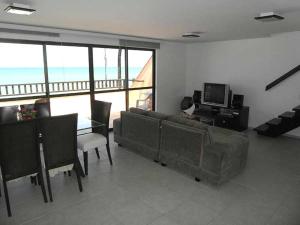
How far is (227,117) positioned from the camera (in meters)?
5.29

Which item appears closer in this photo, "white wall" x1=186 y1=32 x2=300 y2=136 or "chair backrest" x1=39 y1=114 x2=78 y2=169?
"chair backrest" x1=39 y1=114 x2=78 y2=169

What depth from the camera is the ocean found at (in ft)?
14.7

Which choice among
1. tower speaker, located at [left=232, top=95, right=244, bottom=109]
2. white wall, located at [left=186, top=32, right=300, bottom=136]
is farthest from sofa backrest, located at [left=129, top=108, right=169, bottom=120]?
white wall, located at [left=186, top=32, right=300, bottom=136]

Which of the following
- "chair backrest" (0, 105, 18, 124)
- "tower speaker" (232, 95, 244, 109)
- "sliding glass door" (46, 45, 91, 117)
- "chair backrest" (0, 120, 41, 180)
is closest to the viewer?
"chair backrest" (0, 120, 41, 180)

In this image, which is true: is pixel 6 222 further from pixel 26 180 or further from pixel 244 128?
pixel 244 128

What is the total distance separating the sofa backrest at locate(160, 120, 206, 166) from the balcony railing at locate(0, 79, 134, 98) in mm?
2479

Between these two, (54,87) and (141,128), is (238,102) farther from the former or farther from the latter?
A: (54,87)

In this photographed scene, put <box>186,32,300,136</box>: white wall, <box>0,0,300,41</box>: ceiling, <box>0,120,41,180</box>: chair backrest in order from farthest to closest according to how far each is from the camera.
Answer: <box>186,32,300,136</box>: white wall
<box>0,0,300,41</box>: ceiling
<box>0,120,41,180</box>: chair backrest

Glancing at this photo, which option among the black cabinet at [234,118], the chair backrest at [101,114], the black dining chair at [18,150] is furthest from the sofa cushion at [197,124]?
the black cabinet at [234,118]

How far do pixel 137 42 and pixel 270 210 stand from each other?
14.1 ft

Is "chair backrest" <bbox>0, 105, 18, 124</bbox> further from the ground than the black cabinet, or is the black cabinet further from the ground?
"chair backrest" <bbox>0, 105, 18, 124</bbox>

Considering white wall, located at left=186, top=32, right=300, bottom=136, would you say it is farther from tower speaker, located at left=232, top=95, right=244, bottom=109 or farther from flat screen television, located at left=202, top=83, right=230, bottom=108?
flat screen television, located at left=202, top=83, right=230, bottom=108

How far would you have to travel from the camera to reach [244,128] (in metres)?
5.47

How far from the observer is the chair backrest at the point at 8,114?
3180 mm
